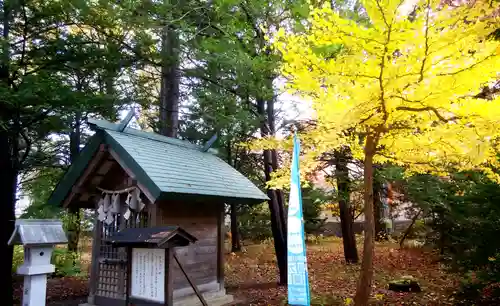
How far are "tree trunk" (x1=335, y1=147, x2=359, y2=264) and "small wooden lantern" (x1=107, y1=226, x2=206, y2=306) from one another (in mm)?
7494

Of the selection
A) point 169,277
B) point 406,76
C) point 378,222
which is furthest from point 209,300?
point 378,222

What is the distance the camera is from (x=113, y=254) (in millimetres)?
7859

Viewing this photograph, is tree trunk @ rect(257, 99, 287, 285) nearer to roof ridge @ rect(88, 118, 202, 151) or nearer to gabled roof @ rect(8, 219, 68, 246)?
roof ridge @ rect(88, 118, 202, 151)

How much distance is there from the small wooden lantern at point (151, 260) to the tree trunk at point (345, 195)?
24.6 feet

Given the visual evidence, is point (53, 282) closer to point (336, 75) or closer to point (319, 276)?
point (319, 276)

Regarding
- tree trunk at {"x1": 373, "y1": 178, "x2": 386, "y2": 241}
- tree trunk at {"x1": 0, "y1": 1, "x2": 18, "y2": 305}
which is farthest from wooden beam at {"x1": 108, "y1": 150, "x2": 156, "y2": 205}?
tree trunk at {"x1": 373, "y1": 178, "x2": 386, "y2": 241}

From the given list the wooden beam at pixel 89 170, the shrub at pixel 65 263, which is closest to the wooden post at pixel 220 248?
the wooden beam at pixel 89 170

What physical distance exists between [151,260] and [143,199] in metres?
1.90

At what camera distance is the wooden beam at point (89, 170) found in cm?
745

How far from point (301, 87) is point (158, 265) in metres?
3.73

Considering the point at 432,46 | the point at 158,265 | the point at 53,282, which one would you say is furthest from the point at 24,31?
the point at 432,46

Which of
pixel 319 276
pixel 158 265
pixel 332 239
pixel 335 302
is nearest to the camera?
pixel 158 265

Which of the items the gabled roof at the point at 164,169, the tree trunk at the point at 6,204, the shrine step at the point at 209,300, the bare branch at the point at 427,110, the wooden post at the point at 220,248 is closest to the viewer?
the bare branch at the point at 427,110

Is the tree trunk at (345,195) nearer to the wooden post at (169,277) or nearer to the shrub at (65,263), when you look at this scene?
the wooden post at (169,277)
